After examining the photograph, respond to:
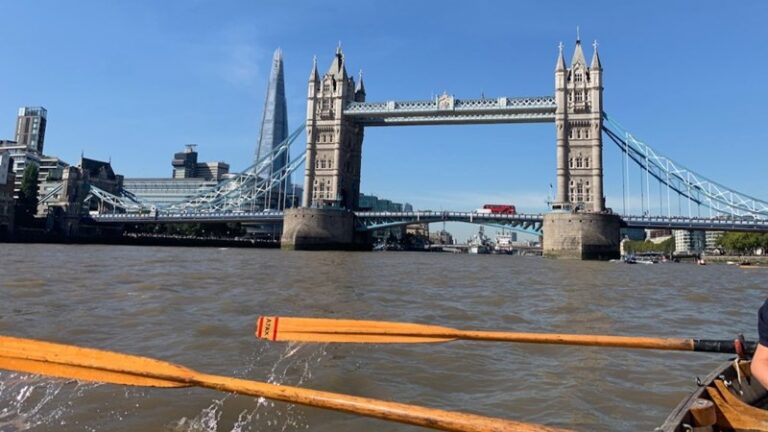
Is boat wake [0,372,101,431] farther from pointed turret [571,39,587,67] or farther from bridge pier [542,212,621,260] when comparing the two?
pointed turret [571,39,587,67]

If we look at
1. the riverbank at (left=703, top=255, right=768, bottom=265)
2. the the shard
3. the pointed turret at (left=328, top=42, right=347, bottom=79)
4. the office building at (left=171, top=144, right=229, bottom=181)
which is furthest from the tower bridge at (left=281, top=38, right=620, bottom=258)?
the office building at (left=171, top=144, right=229, bottom=181)

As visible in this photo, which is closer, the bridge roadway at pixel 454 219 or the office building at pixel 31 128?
the bridge roadway at pixel 454 219

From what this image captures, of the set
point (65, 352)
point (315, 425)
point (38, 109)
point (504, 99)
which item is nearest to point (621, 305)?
point (315, 425)

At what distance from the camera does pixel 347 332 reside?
5004mm

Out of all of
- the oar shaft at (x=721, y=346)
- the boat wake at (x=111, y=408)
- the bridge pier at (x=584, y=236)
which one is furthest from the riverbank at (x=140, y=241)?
the oar shaft at (x=721, y=346)

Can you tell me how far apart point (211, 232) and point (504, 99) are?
→ 56757 millimetres

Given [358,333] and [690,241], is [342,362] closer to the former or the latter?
[358,333]

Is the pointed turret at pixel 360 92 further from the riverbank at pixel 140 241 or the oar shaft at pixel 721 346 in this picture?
the oar shaft at pixel 721 346

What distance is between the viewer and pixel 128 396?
443cm

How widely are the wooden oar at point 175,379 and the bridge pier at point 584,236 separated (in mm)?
52891

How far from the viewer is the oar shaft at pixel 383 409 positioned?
258cm

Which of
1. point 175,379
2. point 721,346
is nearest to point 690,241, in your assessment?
point 721,346

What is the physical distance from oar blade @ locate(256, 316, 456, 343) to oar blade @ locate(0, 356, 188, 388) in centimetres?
149

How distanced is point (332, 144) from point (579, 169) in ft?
109
